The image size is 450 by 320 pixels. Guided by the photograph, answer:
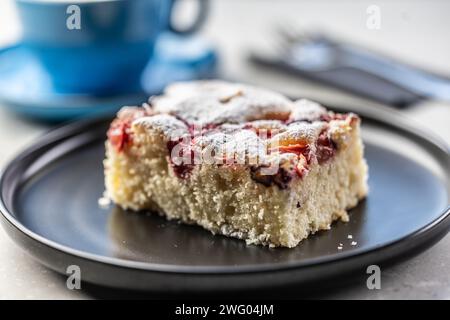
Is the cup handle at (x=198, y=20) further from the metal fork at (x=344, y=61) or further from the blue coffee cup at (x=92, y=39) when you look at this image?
the metal fork at (x=344, y=61)

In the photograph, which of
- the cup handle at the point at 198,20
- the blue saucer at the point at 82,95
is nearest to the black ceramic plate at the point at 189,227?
the blue saucer at the point at 82,95

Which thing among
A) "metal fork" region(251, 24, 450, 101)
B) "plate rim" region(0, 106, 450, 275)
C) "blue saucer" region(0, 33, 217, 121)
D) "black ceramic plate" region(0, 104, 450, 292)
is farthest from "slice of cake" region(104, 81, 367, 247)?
"metal fork" region(251, 24, 450, 101)

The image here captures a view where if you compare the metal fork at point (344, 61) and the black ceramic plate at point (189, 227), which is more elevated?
the metal fork at point (344, 61)

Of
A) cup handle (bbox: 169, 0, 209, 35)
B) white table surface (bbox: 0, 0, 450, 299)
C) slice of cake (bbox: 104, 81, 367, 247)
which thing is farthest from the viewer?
cup handle (bbox: 169, 0, 209, 35)

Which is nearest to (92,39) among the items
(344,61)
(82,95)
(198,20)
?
(82,95)

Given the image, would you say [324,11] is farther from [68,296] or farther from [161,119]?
[68,296]

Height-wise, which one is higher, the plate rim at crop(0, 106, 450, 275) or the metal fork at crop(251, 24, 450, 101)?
the metal fork at crop(251, 24, 450, 101)

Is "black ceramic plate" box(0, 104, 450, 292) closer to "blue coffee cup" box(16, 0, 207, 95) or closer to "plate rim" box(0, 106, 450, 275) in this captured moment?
"plate rim" box(0, 106, 450, 275)

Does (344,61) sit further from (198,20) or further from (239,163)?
(239,163)
